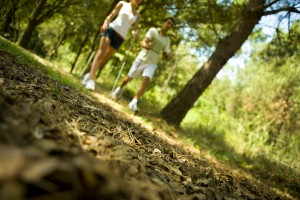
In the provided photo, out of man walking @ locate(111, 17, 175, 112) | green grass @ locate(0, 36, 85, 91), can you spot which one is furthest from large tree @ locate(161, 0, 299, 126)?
green grass @ locate(0, 36, 85, 91)

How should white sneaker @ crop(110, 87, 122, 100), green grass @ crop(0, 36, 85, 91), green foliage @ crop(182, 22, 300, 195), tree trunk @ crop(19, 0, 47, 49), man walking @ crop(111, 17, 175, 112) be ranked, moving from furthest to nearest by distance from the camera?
1. tree trunk @ crop(19, 0, 47, 49)
2. green foliage @ crop(182, 22, 300, 195)
3. man walking @ crop(111, 17, 175, 112)
4. white sneaker @ crop(110, 87, 122, 100)
5. green grass @ crop(0, 36, 85, 91)

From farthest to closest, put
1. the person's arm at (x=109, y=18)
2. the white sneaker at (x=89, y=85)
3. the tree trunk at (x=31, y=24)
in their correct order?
the tree trunk at (x=31, y=24)
the person's arm at (x=109, y=18)
the white sneaker at (x=89, y=85)

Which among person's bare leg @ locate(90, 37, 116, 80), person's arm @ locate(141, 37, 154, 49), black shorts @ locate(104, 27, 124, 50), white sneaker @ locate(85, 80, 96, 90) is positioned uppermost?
person's arm @ locate(141, 37, 154, 49)

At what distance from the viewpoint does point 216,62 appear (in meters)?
8.20

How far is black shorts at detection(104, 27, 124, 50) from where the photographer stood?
688 centimetres

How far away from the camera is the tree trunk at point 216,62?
809 centimetres

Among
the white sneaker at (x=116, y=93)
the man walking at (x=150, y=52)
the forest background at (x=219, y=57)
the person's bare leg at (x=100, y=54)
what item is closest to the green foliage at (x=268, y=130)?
the forest background at (x=219, y=57)

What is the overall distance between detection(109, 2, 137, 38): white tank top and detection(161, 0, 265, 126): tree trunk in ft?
7.33

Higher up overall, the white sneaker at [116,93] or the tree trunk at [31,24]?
the tree trunk at [31,24]

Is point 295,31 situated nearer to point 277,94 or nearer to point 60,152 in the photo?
point 60,152

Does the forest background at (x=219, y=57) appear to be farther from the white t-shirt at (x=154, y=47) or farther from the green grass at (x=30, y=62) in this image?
the green grass at (x=30, y=62)

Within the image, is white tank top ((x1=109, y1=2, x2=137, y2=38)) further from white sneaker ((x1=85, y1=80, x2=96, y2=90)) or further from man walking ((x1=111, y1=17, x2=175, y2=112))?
white sneaker ((x1=85, y1=80, x2=96, y2=90))

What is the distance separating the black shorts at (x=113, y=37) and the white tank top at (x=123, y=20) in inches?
2.4

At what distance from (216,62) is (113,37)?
2581 millimetres
